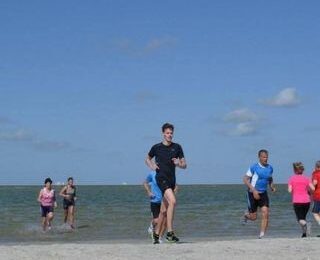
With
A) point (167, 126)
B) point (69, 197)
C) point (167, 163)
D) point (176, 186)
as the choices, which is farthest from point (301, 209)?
point (69, 197)

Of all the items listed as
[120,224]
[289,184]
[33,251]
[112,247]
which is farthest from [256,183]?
[120,224]

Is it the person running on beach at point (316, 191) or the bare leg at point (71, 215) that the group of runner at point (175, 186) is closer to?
the person running on beach at point (316, 191)

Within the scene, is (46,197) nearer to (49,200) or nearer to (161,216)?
(49,200)

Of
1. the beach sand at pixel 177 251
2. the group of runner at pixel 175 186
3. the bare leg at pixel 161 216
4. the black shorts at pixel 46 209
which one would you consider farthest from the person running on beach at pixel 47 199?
the beach sand at pixel 177 251

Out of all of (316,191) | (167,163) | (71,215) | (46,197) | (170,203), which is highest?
(167,163)

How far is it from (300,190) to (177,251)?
5.06m

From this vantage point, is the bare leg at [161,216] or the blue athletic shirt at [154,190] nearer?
the bare leg at [161,216]

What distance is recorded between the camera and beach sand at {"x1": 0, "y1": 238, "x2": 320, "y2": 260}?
907 cm

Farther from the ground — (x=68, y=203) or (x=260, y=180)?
(x=260, y=180)

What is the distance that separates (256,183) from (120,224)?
34.1 feet

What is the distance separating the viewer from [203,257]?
897cm

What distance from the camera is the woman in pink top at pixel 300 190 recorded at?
539 inches

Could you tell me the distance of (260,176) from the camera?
1225cm

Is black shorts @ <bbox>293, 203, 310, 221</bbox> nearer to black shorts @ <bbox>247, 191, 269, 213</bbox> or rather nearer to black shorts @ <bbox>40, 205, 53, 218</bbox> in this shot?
black shorts @ <bbox>247, 191, 269, 213</bbox>
